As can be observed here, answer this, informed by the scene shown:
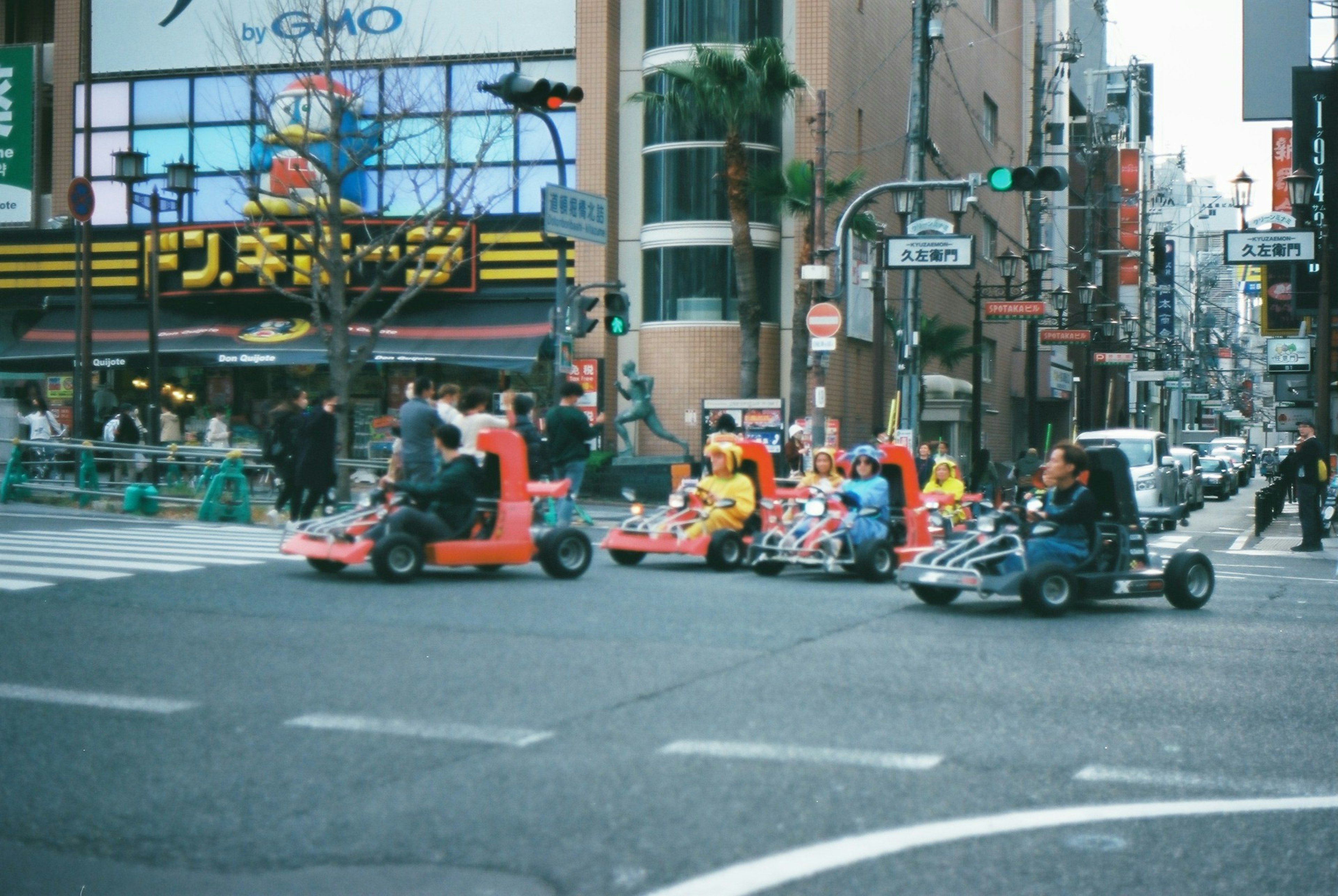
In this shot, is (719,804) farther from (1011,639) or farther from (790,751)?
(1011,639)

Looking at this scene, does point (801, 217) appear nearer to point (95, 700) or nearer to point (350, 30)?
point (350, 30)

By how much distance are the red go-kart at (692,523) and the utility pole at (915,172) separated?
10.8 meters

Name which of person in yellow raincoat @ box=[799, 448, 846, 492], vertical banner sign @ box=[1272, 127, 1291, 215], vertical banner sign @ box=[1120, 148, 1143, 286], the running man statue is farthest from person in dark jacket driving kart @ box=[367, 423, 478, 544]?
vertical banner sign @ box=[1120, 148, 1143, 286]

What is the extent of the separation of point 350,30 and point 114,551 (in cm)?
2183

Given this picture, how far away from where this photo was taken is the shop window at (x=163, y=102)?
36406 millimetres

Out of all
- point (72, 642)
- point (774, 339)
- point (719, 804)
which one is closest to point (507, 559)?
point (72, 642)

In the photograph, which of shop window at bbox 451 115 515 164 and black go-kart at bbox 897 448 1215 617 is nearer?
black go-kart at bbox 897 448 1215 617

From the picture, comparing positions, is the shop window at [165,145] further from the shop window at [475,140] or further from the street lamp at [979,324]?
the street lamp at [979,324]

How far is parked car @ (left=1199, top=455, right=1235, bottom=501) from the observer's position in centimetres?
5062

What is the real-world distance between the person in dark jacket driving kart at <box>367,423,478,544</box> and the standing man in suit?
1331cm

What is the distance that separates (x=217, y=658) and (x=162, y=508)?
48.7ft

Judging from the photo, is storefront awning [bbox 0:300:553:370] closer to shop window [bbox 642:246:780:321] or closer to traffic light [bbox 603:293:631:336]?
shop window [bbox 642:246:780:321]

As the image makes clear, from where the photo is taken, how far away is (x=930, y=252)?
23109 mm

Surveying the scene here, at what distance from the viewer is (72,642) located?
938 centimetres
